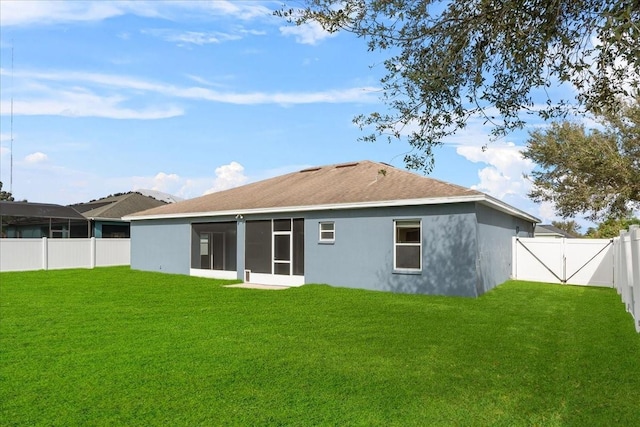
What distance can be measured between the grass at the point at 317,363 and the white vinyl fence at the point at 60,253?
→ 458 inches

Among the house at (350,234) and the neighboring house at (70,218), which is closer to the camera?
the house at (350,234)

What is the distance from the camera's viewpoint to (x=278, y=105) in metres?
13.8

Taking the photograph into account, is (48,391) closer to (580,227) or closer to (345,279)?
(345,279)

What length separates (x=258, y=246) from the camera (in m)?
17.6

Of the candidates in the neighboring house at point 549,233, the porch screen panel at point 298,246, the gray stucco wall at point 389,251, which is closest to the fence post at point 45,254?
the porch screen panel at point 298,246

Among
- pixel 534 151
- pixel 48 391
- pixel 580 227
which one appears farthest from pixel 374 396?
pixel 580 227

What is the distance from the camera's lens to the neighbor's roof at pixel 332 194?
1370 centimetres

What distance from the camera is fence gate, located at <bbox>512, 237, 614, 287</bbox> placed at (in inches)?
645

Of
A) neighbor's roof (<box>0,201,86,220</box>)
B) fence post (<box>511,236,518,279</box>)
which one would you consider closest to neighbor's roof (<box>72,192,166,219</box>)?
neighbor's roof (<box>0,201,86,220</box>)

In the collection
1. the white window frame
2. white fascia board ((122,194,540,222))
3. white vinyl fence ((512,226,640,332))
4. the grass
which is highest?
white fascia board ((122,194,540,222))

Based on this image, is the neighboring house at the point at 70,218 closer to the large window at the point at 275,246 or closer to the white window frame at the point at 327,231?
the large window at the point at 275,246

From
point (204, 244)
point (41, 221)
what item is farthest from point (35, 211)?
point (204, 244)

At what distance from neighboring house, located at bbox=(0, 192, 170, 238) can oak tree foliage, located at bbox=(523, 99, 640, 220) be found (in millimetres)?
25916

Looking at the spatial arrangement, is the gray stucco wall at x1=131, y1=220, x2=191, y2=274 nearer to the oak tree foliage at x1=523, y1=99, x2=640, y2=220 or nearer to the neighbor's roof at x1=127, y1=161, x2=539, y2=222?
the neighbor's roof at x1=127, y1=161, x2=539, y2=222
